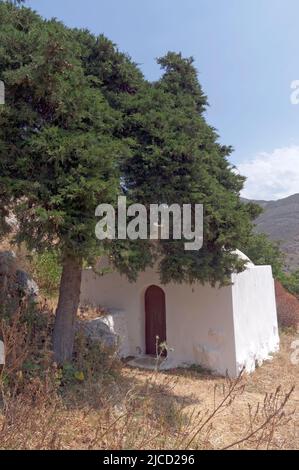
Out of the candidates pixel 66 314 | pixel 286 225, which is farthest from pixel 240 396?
pixel 286 225

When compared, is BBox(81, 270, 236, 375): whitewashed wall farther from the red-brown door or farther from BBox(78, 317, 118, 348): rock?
BBox(78, 317, 118, 348): rock

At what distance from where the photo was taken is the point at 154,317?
11.0 m

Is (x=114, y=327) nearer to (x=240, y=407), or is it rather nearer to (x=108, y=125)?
(x=240, y=407)

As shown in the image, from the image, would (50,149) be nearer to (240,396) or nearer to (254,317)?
(240,396)

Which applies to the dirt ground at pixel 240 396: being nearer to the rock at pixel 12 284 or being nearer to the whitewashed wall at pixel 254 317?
the whitewashed wall at pixel 254 317

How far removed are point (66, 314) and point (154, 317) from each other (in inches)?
168

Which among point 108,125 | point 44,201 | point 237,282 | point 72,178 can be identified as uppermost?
point 108,125

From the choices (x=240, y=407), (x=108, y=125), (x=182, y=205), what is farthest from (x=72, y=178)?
(x=240, y=407)

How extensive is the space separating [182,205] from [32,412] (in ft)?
15.4

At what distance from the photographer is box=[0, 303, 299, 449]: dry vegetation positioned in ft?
12.4

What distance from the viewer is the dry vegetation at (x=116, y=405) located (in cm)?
377

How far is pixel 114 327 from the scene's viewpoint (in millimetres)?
10500

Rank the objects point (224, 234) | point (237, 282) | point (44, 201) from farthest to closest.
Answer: point (237, 282) < point (224, 234) < point (44, 201)

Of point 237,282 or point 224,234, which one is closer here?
point 224,234
